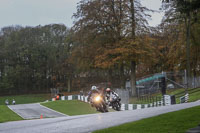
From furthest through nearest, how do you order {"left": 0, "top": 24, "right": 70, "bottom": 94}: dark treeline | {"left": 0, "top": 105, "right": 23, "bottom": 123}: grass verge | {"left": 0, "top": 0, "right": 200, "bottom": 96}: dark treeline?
{"left": 0, "top": 24, "right": 70, "bottom": 94}: dark treeline < {"left": 0, "top": 0, "right": 200, "bottom": 96}: dark treeline < {"left": 0, "top": 105, "right": 23, "bottom": 123}: grass verge

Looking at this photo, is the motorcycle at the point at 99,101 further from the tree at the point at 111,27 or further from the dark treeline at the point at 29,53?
the dark treeline at the point at 29,53

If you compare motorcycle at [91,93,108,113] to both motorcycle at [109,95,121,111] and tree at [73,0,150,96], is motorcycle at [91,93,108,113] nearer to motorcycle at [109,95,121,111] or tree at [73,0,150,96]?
motorcycle at [109,95,121,111]

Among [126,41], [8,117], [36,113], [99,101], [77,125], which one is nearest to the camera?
[77,125]

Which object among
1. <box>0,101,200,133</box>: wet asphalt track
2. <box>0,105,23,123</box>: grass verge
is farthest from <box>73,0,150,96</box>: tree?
<box>0,101,200,133</box>: wet asphalt track

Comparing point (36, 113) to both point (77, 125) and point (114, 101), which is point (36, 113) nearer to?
point (114, 101)

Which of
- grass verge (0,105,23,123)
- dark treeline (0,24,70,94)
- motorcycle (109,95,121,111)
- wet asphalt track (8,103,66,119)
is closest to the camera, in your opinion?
motorcycle (109,95,121,111)

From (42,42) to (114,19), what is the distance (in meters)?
42.1

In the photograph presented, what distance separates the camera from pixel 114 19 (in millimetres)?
38688

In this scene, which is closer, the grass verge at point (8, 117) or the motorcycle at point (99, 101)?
the motorcycle at point (99, 101)

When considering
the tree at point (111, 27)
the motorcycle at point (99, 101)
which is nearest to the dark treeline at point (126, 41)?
the tree at point (111, 27)

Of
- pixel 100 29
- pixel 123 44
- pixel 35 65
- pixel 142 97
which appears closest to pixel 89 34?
pixel 100 29

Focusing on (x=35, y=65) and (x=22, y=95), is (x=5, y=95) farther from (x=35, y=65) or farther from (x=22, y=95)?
(x=35, y=65)

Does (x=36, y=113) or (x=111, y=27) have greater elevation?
(x=111, y=27)

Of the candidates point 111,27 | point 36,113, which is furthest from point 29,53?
point 36,113
